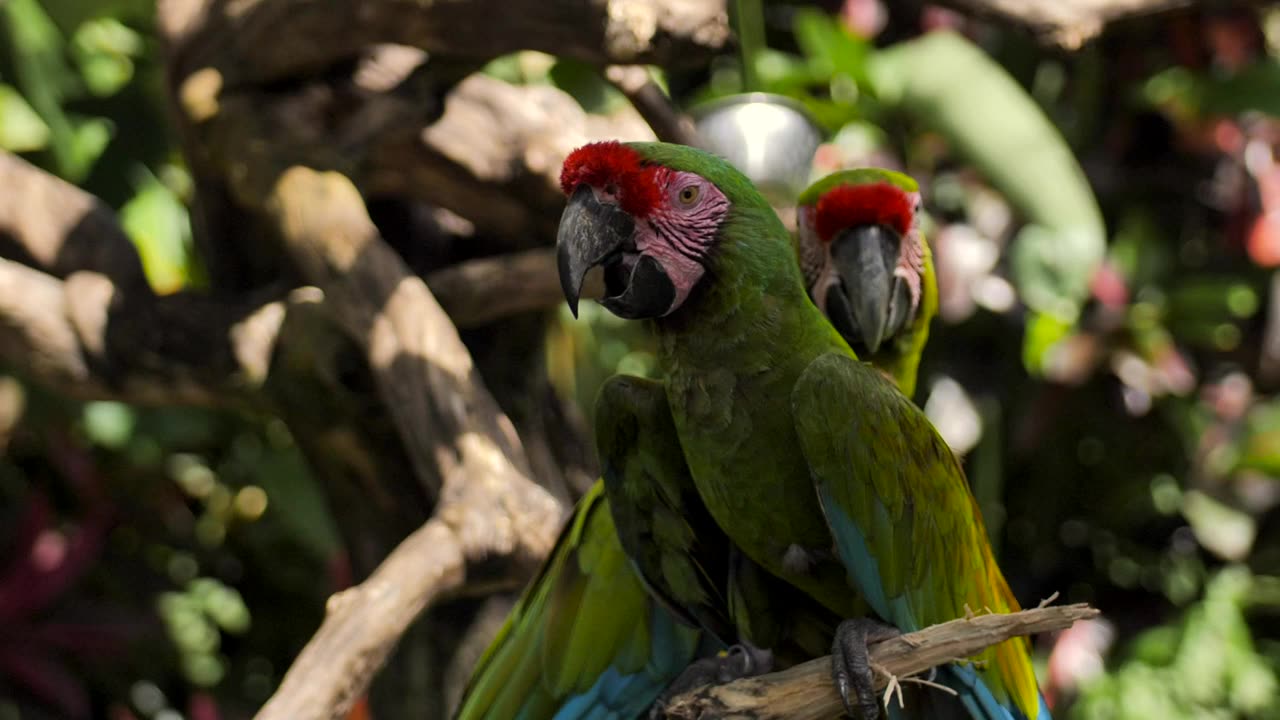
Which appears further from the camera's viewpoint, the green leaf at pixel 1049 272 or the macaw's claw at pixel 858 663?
the green leaf at pixel 1049 272

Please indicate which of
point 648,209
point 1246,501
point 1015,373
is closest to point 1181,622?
point 1246,501

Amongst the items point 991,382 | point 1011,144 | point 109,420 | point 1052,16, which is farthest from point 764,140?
point 109,420

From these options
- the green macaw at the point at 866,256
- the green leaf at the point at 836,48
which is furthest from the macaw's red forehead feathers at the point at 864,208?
the green leaf at the point at 836,48

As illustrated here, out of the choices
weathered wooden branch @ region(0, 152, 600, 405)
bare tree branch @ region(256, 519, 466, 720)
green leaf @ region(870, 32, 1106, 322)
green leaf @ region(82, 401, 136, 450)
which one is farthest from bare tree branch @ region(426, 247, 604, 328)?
green leaf @ region(82, 401, 136, 450)

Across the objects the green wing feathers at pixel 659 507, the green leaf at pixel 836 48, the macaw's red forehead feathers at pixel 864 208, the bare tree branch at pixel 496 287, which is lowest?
the bare tree branch at pixel 496 287

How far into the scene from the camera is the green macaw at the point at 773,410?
80cm

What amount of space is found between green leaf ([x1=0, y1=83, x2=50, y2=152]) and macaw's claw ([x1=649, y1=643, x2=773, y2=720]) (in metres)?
1.60

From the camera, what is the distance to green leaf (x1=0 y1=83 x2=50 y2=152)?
6.75ft

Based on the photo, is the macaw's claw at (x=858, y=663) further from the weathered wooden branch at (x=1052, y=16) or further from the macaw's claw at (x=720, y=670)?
the weathered wooden branch at (x=1052, y=16)

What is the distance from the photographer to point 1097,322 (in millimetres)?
2271

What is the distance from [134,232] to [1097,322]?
1667 millimetres

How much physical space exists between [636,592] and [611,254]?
0.36m

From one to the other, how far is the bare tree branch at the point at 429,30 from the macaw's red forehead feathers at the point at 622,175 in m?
0.44

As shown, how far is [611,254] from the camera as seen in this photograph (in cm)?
80
